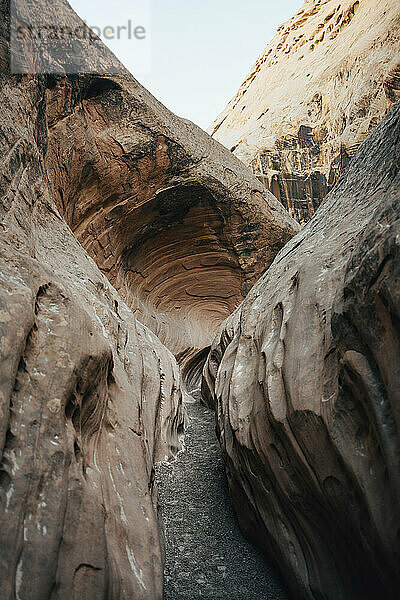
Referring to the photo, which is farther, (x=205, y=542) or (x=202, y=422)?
(x=202, y=422)

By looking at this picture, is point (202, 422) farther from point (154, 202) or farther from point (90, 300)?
point (154, 202)

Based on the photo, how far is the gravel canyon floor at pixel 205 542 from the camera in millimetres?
1729

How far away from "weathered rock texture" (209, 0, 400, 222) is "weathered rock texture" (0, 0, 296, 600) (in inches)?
136

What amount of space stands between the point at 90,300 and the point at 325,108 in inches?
385

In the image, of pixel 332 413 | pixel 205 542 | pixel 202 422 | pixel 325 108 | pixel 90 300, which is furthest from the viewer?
pixel 325 108

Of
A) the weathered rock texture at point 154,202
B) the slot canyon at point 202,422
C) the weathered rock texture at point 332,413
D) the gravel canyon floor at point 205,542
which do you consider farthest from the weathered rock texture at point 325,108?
the gravel canyon floor at point 205,542

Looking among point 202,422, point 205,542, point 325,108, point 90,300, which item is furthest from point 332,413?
point 325,108

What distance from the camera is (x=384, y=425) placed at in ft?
4.45

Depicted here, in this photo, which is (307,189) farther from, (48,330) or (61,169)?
(48,330)

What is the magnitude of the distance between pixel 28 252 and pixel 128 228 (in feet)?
12.1

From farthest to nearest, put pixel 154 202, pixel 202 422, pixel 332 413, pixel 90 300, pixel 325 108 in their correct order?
pixel 325 108 → pixel 154 202 → pixel 202 422 → pixel 90 300 → pixel 332 413

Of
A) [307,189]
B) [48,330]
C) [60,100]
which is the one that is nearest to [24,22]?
[60,100]

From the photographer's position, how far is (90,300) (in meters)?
2.53

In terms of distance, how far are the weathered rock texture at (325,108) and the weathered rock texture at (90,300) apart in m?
3.45
